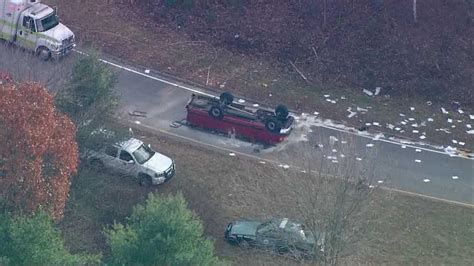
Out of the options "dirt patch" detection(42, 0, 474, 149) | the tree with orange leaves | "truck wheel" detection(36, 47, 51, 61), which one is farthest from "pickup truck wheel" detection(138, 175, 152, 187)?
"truck wheel" detection(36, 47, 51, 61)

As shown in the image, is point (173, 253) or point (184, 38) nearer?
point (173, 253)

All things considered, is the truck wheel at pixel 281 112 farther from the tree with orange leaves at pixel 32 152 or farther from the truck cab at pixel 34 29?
the tree with orange leaves at pixel 32 152

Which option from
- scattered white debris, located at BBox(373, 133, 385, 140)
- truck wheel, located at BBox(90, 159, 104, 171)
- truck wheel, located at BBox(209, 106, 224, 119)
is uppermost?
scattered white debris, located at BBox(373, 133, 385, 140)

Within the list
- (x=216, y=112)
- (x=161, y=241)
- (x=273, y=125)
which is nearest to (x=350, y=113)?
(x=273, y=125)

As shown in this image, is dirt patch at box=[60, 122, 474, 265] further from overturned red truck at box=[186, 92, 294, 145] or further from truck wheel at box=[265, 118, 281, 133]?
truck wheel at box=[265, 118, 281, 133]

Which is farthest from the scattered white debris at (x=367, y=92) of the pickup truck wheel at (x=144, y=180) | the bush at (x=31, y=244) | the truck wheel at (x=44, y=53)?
the bush at (x=31, y=244)

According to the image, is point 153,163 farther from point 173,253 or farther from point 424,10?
point 424,10

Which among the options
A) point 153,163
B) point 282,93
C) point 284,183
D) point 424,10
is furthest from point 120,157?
point 424,10
